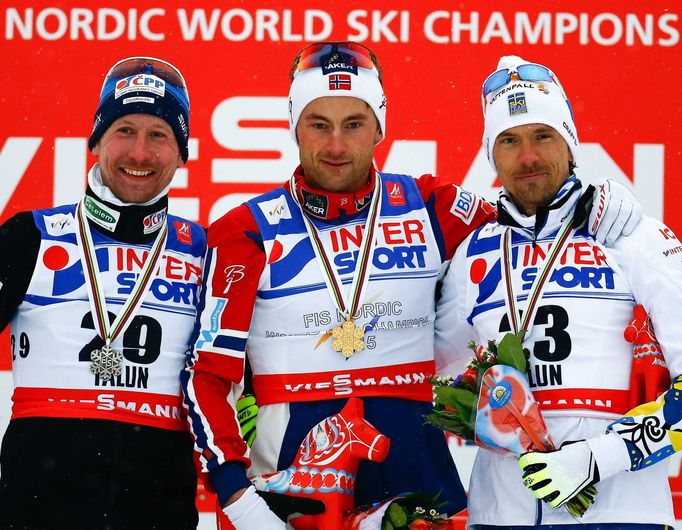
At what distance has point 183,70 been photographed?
540 cm

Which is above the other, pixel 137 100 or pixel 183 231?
pixel 137 100

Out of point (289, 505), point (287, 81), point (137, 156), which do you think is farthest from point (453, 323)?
point (287, 81)

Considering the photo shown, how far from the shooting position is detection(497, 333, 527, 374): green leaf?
335 centimetres

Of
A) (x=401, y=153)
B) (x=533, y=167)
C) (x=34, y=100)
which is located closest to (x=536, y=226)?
(x=533, y=167)

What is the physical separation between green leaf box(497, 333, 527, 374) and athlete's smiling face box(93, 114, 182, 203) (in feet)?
4.31

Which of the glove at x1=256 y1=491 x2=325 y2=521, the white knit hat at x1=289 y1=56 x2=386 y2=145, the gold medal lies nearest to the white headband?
the white knit hat at x1=289 y1=56 x2=386 y2=145

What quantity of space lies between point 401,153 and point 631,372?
221 centimetres

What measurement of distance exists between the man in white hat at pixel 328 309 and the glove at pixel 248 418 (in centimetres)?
3

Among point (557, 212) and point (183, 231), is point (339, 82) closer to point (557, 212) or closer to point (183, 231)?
point (183, 231)

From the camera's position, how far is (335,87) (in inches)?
151

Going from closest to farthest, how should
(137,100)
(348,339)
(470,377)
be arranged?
(470,377)
(348,339)
(137,100)

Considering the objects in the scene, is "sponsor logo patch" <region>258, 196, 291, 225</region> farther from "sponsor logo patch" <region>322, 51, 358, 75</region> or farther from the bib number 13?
the bib number 13

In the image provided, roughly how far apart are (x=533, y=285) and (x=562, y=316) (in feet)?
0.44

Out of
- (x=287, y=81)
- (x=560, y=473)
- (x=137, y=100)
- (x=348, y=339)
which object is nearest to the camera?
(x=560, y=473)
